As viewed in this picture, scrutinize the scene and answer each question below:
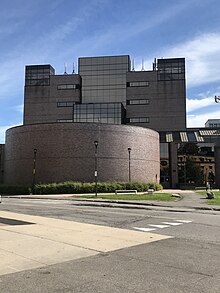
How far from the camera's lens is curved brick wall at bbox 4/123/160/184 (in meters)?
50.1

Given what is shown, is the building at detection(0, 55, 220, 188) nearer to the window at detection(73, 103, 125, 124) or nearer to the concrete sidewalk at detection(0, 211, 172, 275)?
the window at detection(73, 103, 125, 124)

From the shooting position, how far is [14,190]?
4728 cm

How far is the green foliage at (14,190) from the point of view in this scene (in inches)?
1826

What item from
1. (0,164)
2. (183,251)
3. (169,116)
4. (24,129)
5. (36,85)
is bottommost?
(183,251)

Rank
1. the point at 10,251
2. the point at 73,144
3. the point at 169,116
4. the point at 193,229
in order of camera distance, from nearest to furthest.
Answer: the point at 10,251 < the point at 193,229 < the point at 73,144 < the point at 169,116

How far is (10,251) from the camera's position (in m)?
8.59

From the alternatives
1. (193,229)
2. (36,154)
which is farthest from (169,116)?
(193,229)

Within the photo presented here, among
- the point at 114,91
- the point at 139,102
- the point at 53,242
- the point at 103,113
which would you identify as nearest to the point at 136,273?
the point at 53,242

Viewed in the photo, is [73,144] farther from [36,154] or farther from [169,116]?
[169,116]

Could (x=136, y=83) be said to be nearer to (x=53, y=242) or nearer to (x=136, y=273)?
(x=53, y=242)

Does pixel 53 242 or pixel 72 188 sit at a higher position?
pixel 72 188

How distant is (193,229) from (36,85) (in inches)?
3533

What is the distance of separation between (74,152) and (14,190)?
30.9ft

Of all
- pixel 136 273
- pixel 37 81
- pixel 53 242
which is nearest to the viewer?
pixel 136 273
